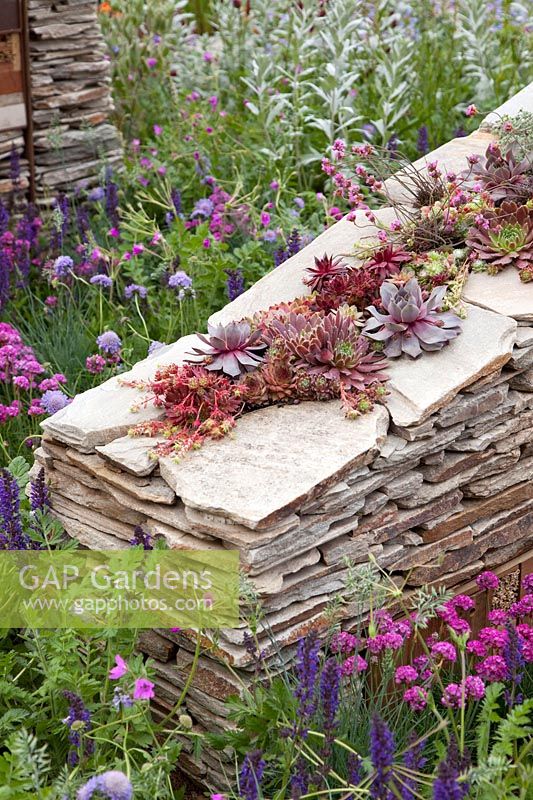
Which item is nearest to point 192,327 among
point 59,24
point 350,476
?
point 350,476

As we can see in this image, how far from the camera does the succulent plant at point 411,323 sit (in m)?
3.06

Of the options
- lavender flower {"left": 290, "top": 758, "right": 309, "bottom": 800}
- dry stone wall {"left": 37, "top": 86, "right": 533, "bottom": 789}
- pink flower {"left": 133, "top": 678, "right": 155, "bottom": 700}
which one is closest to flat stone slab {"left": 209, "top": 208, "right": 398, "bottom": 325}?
dry stone wall {"left": 37, "top": 86, "right": 533, "bottom": 789}

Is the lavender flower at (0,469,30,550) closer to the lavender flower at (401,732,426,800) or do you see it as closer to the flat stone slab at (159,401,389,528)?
the flat stone slab at (159,401,389,528)

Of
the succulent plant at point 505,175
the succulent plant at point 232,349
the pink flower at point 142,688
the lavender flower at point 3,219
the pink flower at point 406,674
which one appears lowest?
the lavender flower at point 3,219

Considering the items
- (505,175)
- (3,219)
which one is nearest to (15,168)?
(3,219)

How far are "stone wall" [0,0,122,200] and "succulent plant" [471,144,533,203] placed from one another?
2.31m

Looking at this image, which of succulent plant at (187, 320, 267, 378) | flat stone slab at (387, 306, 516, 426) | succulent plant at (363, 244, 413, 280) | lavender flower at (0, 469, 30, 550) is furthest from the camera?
succulent plant at (363, 244, 413, 280)

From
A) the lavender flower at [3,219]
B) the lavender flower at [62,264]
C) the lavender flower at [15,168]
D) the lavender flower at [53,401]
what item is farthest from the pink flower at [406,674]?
the lavender flower at [15,168]

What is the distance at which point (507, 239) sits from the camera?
3.41 metres

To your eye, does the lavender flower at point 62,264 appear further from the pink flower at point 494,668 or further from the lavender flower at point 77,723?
the pink flower at point 494,668

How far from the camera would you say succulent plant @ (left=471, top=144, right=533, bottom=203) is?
3.60 m

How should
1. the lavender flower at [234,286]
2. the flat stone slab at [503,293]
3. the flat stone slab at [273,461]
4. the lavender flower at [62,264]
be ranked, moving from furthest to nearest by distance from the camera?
the lavender flower at [62,264] < the lavender flower at [234,286] < the flat stone slab at [503,293] < the flat stone slab at [273,461]

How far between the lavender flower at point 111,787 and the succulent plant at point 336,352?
1342mm

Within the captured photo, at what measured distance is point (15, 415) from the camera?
3.69 metres
